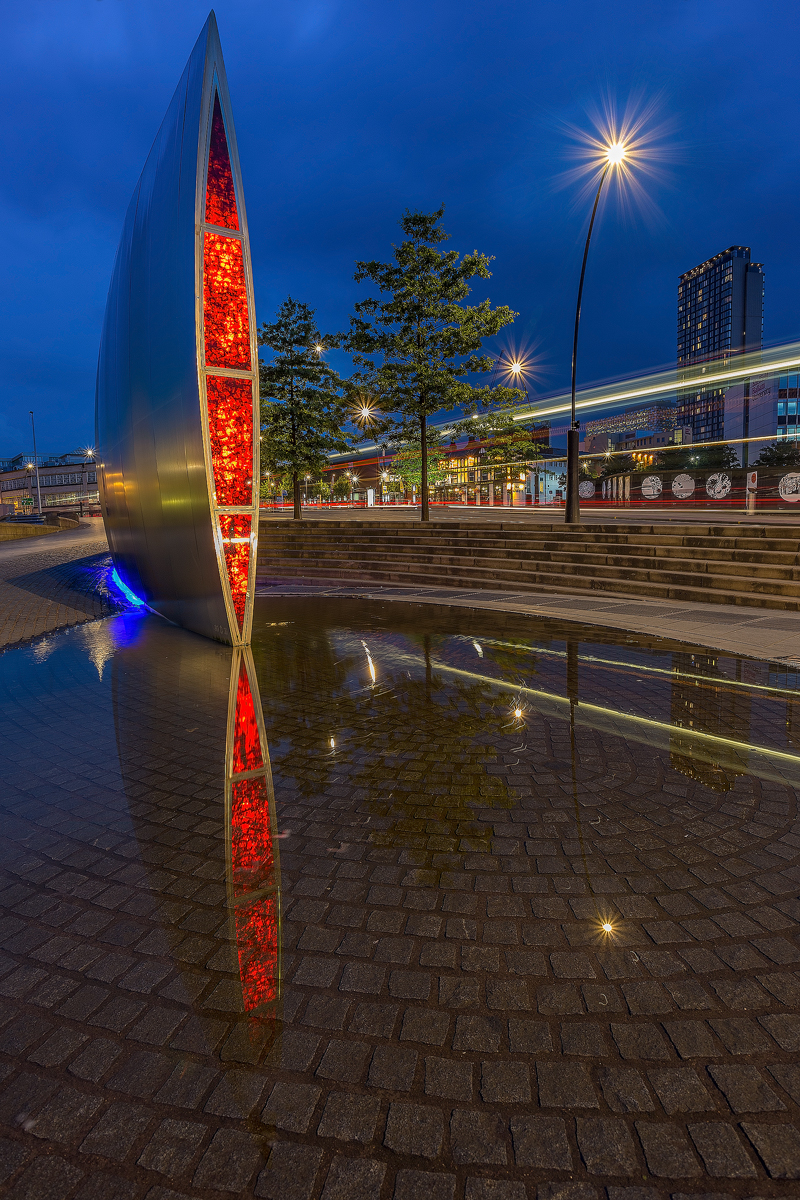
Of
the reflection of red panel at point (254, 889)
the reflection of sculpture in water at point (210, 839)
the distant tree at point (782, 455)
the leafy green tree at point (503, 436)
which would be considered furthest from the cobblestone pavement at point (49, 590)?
the distant tree at point (782, 455)

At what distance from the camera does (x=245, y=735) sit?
5.67 metres

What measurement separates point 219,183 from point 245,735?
7.54m

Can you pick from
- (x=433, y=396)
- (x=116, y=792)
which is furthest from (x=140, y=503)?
(x=433, y=396)

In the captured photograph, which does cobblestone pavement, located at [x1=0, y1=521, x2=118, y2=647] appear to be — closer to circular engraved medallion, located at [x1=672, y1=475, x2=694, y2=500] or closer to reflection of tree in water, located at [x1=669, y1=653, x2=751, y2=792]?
reflection of tree in water, located at [x1=669, y1=653, x2=751, y2=792]

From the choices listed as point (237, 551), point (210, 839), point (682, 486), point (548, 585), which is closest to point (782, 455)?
point (682, 486)

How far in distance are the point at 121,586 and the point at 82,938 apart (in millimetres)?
15604

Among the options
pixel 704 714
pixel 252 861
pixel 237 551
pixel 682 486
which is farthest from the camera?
pixel 682 486

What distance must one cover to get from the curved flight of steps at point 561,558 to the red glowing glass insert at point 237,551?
23.0 ft

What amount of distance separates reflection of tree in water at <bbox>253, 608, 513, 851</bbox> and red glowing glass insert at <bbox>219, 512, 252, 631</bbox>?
1019 mm

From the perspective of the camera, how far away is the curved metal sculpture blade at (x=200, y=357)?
837 centimetres

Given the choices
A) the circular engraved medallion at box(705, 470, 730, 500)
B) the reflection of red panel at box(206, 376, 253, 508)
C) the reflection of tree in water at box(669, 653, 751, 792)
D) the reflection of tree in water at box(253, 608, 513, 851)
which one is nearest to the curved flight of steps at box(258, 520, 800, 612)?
the reflection of tree in water at box(669, 653, 751, 792)

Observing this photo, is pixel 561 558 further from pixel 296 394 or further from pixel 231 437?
pixel 296 394

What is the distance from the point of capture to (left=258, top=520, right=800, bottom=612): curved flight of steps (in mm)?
12016

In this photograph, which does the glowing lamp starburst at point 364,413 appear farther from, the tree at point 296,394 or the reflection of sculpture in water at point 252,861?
the reflection of sculpture in water at point 252,861
